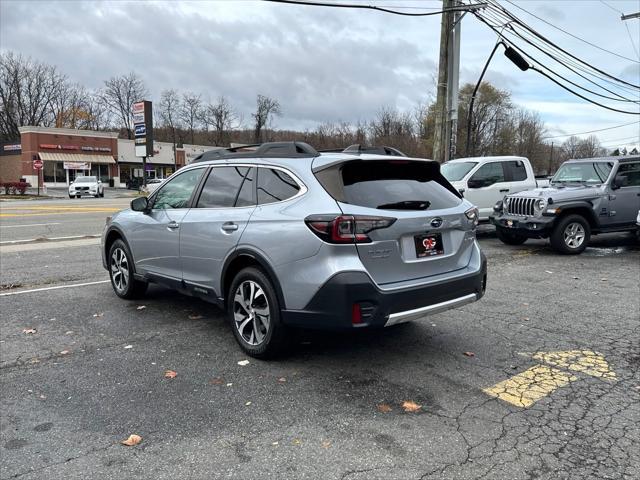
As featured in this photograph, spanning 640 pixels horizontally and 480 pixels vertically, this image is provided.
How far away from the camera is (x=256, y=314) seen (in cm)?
434

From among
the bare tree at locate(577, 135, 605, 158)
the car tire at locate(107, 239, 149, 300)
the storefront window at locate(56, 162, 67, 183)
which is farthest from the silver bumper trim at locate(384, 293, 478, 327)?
the bare tree at locate(577, 135, 605, 158)

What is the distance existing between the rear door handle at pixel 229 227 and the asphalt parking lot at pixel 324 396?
1.11 metres

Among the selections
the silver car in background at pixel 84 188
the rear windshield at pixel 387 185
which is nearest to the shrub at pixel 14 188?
the silver car in background at pixel 84 188

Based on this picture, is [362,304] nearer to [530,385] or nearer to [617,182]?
[530,385]

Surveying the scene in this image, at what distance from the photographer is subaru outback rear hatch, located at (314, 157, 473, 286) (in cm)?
381

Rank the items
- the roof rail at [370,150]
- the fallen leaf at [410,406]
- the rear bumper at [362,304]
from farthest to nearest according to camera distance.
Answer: the roof rail at [370,150]
the rear bumper at [362,304]
the fallen leaf at [410,406]

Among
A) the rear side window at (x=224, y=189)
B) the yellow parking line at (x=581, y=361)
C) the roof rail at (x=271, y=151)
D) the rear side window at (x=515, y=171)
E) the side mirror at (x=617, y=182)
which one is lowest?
the yellow parking line at (x=581, y=361)

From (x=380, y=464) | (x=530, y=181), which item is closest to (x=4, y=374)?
(x=380, y=464)

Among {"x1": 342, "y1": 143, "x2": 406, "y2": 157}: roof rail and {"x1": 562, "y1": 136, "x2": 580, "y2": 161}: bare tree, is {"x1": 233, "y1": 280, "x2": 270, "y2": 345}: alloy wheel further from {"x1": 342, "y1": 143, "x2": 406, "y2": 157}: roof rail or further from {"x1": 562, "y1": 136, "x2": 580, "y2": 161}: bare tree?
{"x1": 562, "y1": 136, "x2": 580, "y2": 161}: bare tree

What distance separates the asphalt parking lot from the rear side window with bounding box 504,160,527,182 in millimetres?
6831

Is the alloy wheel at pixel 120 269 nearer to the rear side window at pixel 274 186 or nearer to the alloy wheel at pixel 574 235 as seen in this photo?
the rear side window at pixel 274 186

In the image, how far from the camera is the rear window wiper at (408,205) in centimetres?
399

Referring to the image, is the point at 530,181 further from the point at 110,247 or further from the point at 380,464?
the point at 380,464

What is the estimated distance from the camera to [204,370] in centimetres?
422
